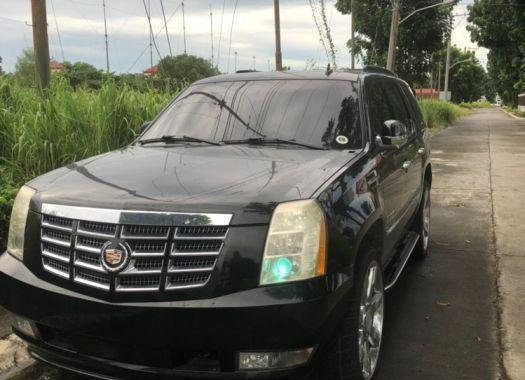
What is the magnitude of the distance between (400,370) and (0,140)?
4.54 metres

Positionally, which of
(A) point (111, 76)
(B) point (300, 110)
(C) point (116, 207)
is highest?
(A) point (111, 76)

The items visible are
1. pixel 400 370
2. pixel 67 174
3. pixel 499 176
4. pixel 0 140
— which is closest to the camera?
pixel 67 174

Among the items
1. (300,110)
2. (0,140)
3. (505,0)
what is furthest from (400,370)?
(505,0)

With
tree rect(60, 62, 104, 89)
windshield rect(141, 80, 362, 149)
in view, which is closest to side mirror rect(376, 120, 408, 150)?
windshield rect(141, 80, 362, 149)

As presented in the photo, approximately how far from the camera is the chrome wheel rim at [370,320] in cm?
308

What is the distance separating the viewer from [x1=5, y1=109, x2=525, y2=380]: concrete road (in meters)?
3.66

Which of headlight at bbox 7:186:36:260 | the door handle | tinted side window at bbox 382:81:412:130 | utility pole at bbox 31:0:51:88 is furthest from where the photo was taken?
utility pole at bbox 31:0:51:88

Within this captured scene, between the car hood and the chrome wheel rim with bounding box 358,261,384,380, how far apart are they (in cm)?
69

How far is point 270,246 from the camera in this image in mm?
2479

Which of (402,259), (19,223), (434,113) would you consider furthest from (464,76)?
(19,223)

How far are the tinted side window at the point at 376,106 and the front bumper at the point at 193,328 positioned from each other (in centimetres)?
167

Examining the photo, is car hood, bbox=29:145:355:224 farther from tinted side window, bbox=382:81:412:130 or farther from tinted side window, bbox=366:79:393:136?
tinted side window, bbox=382:81:412:130

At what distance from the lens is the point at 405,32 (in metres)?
31.9

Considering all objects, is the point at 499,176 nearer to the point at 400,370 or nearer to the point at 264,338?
the point at 400,370
